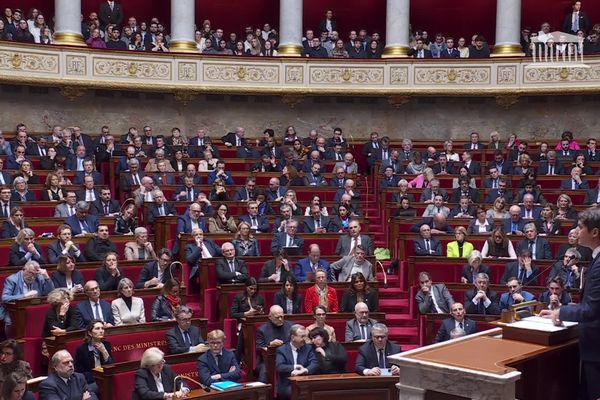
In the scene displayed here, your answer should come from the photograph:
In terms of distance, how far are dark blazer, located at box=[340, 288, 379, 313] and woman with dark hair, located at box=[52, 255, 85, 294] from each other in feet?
6.50

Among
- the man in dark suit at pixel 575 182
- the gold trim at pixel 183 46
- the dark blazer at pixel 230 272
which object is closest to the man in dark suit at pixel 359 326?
the dark blazer at pixel 230 272

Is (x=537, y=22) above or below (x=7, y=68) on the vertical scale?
above

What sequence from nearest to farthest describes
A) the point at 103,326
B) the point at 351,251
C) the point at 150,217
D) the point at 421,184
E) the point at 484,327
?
the point at 103,326 < the point at 484,327 < the point at 351,251 < the point at 150,217 < the point at 421,184

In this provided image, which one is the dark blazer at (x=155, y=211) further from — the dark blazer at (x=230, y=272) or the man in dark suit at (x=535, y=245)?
the man in dark suit at (x=535, y=245)

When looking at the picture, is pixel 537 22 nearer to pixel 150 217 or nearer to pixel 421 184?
pixel 421 184

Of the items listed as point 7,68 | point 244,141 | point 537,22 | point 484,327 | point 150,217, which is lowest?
point 484,327

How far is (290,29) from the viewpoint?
13.4m

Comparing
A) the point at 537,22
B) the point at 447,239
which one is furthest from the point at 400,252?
the point at 537,22

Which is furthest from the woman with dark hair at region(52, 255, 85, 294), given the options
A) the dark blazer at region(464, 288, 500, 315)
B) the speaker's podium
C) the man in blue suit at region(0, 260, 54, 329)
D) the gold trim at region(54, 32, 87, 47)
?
the gold trim at region(54, 32, 87, 47)

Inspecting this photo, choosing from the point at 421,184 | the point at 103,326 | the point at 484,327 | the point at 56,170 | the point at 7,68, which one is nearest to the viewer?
the point at 103,326

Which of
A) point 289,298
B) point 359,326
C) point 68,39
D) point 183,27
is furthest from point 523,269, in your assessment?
point 68,39

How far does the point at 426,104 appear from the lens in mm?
13648

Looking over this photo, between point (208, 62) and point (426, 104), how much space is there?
3.37 meters

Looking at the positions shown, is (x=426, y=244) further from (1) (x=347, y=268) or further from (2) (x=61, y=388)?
(2) (x=61, y=388)
